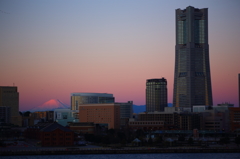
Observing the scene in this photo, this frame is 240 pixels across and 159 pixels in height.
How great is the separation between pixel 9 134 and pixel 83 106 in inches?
2265

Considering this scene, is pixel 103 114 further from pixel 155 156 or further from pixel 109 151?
pixel 155 156

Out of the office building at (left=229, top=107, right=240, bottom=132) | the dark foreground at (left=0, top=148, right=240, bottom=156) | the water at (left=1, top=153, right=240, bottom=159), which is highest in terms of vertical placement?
the office building at (left=229, top=107, right=240, bottom=132)

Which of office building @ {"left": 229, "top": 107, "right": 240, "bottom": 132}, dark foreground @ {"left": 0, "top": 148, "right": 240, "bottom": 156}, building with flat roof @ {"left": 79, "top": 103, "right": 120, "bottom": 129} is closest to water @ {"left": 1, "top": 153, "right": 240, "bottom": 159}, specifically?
dark foreground @ {"left": 0, "top": 148, "right": 240, "bottom": 156}

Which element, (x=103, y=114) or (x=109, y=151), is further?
(x=103, y=114)

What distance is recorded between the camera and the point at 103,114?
191 m

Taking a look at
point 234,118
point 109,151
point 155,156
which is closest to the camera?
point 155,156

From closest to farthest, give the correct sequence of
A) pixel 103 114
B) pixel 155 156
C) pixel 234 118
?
1. pixel 155 156
2. pixel 234 118
3. pixel 103 114

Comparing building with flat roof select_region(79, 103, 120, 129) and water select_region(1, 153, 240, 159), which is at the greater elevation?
building with flat roof select_region(79, 103, 120, 129)

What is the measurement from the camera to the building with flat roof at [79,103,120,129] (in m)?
186

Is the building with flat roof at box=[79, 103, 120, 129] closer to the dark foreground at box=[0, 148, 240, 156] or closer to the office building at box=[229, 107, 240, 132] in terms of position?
the office building at box=[229, 107, 240, 132]

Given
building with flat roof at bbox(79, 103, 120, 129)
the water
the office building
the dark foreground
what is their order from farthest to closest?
building with flat roof at bbox(79, 103, 120, 129) < the office building < the dark foreground < the water

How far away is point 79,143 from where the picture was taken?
110875 millimetres

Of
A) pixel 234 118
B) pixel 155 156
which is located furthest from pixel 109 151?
pixel 234 118

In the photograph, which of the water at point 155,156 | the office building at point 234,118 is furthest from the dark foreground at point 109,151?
the office building at point 234,118
